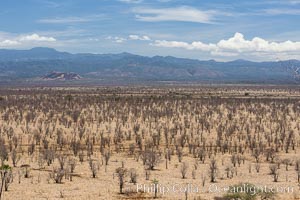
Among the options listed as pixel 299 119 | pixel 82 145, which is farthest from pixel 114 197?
pixel 299 119

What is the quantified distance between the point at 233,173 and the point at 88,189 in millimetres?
5691

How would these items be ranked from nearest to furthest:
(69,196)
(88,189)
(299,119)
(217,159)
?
Result: (69,196) < (88,189) < (217,159) < (299,119)

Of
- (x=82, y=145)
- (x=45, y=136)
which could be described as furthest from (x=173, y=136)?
(x=45, y=136)

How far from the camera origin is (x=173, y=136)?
2612cm

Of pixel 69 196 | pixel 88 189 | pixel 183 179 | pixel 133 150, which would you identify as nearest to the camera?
pixel 69 196

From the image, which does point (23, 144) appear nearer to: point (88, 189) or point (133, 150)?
point (133, 150)

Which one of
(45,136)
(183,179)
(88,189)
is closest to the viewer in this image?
(88,189)

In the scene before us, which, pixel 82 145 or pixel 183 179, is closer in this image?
pixel 183 179

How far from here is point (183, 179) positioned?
1598 centimetres

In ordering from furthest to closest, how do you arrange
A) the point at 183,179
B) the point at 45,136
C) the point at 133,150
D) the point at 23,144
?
the point at 45,136, the point at 23,144, the point at 133,150, the point at 183,179

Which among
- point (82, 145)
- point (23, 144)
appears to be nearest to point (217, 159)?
point (82, 145)

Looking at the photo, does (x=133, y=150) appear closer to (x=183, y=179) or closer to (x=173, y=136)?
(x=173, y=136)

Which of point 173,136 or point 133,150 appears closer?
point 133,150

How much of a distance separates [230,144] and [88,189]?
38.7ft
